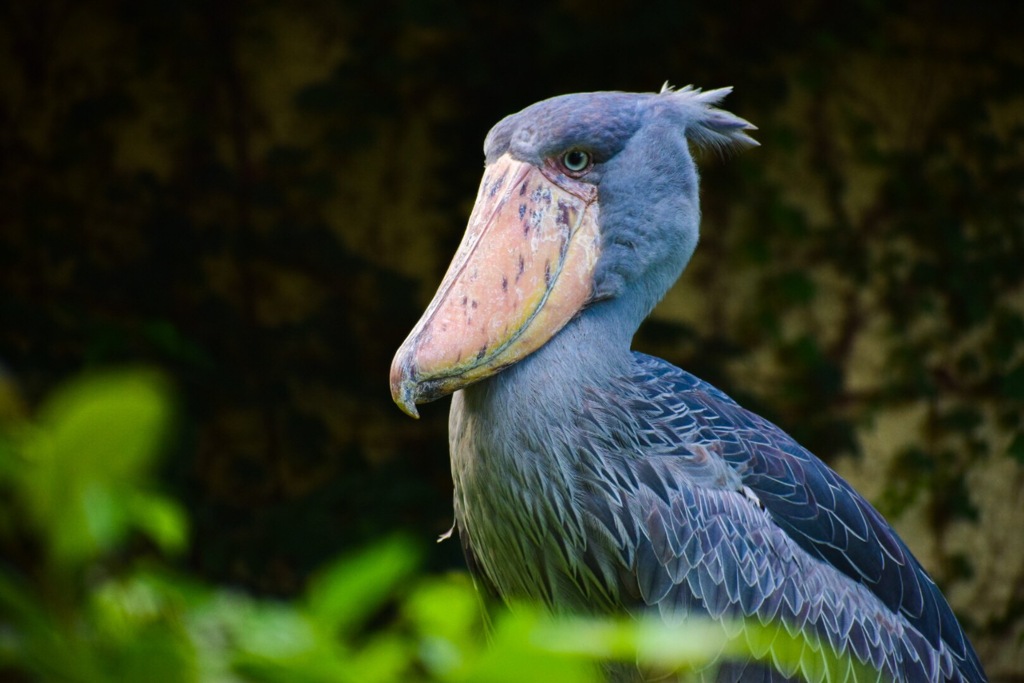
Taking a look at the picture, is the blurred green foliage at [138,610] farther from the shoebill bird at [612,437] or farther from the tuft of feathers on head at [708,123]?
the tuft of feathers on head at [708,123]

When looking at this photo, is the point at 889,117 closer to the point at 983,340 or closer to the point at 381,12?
the point at 983,340

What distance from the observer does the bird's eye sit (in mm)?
1718

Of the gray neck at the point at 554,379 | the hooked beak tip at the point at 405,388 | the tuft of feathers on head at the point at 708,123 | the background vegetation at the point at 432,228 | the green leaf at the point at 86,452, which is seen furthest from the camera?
the background vegetation at the point at 432,228

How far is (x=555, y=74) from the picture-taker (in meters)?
3.54

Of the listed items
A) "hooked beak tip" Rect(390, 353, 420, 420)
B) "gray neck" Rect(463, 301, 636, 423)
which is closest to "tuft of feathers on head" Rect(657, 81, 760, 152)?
"gray neck" Rect(463, 301, 636, 423)

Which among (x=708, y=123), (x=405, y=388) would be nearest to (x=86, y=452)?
(x=405, y=388)

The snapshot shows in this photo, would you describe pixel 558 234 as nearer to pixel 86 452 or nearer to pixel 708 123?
pixel 708 123

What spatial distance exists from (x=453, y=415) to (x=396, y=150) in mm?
2087

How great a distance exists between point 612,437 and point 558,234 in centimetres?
31

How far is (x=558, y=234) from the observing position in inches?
66.4

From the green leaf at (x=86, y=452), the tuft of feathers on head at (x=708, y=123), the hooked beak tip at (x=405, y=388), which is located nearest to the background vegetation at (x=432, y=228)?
the tuft of feathers on head at (x=708, y=123)

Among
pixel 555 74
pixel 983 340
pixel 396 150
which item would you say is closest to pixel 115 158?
pixel 396 150

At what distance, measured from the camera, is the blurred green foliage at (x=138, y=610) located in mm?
375

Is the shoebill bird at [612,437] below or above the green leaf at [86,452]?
below
